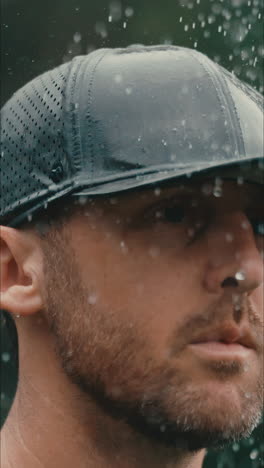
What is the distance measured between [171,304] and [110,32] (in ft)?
11.0

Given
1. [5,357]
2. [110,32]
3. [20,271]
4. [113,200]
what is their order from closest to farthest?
[113,200] < [20,271] < [5,357] < [110,32]

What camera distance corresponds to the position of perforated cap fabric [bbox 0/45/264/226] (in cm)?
226

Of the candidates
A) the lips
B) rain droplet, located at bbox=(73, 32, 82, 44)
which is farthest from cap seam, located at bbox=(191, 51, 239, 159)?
rain droplet, located at bbox=(73, 32, 82, 44)

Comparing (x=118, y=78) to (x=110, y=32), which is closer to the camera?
(x=118, y=78)

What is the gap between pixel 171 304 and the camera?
226cm

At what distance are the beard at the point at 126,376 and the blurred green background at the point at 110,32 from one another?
2.45 m

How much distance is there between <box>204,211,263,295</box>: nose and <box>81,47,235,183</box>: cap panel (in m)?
0.15

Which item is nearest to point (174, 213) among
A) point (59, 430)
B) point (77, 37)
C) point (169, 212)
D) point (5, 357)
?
point (169, 212)

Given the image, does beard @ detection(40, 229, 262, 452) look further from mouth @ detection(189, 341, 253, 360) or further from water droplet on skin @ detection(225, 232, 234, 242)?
water droplet on skin @ detection(225, 232, 234, 242)

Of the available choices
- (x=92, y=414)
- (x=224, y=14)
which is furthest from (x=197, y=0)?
(x=92, y=414)

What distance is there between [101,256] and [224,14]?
360 centimetres

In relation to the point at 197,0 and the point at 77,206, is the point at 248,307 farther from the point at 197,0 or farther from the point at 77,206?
the point at 197,0

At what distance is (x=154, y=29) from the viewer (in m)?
5.40

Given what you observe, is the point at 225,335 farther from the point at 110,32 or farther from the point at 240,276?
the point at 110,32
